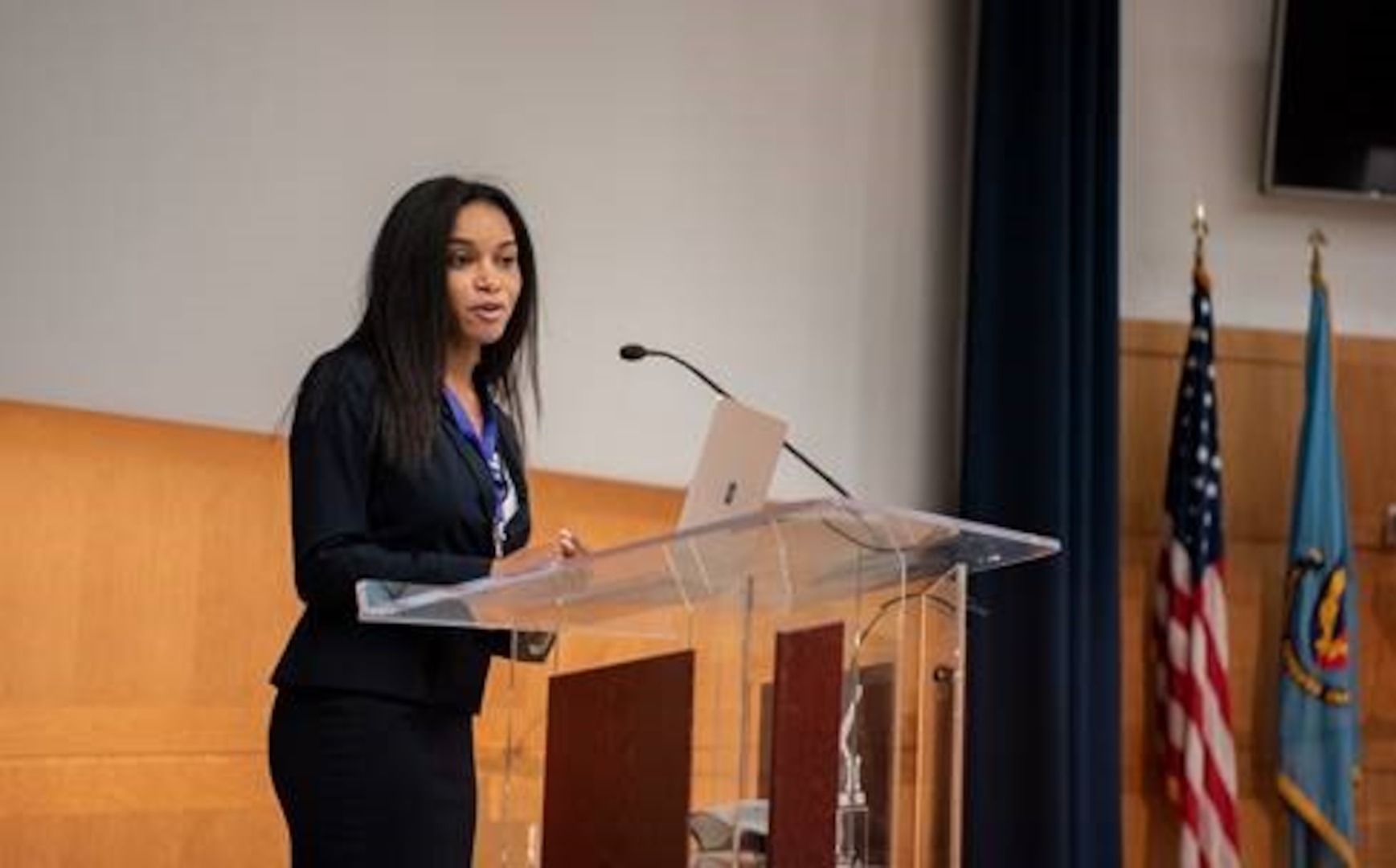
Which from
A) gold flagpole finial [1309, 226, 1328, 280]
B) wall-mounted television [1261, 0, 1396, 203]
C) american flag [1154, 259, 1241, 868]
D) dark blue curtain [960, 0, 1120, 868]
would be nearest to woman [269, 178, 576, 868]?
dark blue curtain [960, 0, 1120, 868]

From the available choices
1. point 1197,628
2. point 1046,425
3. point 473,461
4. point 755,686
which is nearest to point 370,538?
point 473,461

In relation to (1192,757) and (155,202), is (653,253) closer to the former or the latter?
(155,202)

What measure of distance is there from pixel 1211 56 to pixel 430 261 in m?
3.80

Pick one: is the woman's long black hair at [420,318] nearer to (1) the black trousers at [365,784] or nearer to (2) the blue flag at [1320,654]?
(1) the black trousers at [365,784]

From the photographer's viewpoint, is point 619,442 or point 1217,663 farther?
point 1217,663

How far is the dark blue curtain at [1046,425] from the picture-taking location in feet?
18.0

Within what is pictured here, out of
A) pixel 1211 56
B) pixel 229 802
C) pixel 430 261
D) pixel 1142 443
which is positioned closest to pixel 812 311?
pixel 1142 443

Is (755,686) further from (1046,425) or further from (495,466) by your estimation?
(1046,425)

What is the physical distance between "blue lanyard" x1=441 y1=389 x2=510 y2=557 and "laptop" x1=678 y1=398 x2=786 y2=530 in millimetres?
359

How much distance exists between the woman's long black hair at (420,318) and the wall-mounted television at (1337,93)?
141 inches

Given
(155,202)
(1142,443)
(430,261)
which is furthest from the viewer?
(1142,443)

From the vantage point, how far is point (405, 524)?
9.06ft

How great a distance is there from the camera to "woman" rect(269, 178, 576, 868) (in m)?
2.60

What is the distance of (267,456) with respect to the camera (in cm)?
457
